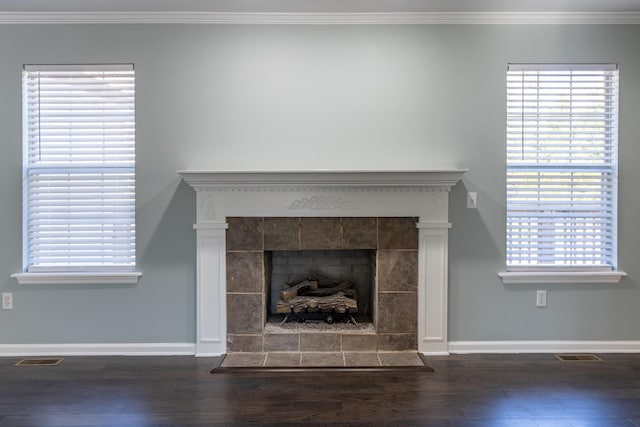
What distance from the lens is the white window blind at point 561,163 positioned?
10.8 feet

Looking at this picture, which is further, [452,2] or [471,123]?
[471,123]

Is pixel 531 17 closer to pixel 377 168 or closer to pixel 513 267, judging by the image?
pixel 377 168

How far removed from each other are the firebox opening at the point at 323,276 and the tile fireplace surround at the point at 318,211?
41 cm

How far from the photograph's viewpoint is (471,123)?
3260mm

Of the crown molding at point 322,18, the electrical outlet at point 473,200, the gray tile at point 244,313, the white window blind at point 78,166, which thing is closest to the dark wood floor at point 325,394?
the gray tile at point 244,313

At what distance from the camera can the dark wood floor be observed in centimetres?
232

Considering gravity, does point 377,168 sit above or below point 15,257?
above

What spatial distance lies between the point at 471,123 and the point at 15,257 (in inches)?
138

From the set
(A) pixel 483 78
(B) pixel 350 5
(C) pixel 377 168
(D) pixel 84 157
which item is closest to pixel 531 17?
(A) pixel 483 78

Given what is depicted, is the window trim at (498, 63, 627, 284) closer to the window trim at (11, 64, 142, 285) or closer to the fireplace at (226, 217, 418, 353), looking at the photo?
the fireplace at (226, 217, 418, 353)

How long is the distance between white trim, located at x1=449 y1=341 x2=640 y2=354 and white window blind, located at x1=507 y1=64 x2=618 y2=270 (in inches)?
22.6

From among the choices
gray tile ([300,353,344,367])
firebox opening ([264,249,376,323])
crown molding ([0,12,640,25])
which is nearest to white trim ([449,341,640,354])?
firebox opening ([264,249,376,323])

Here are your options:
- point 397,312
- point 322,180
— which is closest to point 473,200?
point 397,312

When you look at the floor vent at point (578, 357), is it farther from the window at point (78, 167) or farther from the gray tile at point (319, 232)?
the window at point (78, 167)
